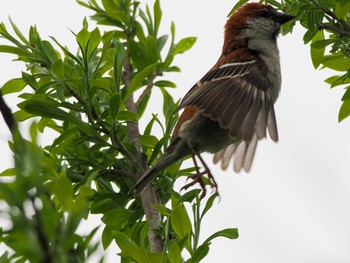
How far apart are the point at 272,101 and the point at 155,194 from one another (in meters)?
1.42

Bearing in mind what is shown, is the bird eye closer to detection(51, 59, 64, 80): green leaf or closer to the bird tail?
the bird tail

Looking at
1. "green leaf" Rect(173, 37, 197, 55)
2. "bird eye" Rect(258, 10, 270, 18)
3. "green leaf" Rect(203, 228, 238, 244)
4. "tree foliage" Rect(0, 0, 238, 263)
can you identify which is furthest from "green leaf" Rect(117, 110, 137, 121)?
"bird eye" Rect(258, 10, 270, 18)

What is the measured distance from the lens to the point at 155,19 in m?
3.80

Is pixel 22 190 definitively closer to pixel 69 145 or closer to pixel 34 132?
pixel 34 132

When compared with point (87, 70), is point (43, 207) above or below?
below

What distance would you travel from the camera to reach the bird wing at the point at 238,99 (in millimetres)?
3662

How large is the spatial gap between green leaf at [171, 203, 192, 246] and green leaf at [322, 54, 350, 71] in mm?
1280

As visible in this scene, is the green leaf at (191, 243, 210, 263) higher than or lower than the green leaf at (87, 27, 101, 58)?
lower

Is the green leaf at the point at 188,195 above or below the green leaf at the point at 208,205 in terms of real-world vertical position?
above

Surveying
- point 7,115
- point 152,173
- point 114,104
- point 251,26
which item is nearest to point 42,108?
point 114,104

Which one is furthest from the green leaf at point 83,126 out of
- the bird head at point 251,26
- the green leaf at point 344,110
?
the bird head at point 251,26

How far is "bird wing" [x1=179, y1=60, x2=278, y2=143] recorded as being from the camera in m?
3.66

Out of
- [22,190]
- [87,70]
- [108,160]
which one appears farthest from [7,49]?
[22,190]

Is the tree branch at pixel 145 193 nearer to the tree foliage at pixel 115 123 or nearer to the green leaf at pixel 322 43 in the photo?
the tree foliage at pixel 115 123
